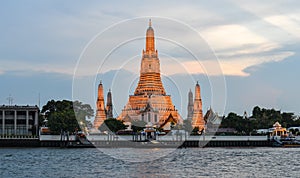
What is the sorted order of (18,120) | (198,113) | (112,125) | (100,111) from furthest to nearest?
(100,111), (198,113), (112,125), (18,120)

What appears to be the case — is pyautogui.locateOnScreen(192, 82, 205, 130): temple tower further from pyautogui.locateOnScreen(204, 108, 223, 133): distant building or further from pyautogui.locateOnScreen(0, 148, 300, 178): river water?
pyautogui.locateOnScreen(0, 148, 300, 178): river water

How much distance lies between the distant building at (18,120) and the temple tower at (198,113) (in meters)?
55.9

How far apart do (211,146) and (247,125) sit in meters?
61.8

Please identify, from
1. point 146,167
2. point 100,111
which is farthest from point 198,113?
point 146,167

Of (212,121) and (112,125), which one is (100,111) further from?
(212,121)

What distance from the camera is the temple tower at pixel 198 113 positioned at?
178m

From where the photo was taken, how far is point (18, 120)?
133 metres

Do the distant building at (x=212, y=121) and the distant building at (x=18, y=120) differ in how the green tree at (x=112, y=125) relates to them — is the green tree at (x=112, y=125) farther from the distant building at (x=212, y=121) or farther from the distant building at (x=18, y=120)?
the distant building at (x=18, y=120)

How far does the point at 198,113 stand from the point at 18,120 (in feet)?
208

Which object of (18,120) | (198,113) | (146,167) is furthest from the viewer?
(198,113)

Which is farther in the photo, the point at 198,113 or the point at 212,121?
the point at 212,121

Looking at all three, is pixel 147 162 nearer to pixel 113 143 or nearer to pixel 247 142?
pixel 113 143

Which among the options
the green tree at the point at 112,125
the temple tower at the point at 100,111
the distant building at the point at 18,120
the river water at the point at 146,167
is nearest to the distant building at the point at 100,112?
the temple tower at the point at 100,111

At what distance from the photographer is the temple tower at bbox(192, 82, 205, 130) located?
7003 inches
